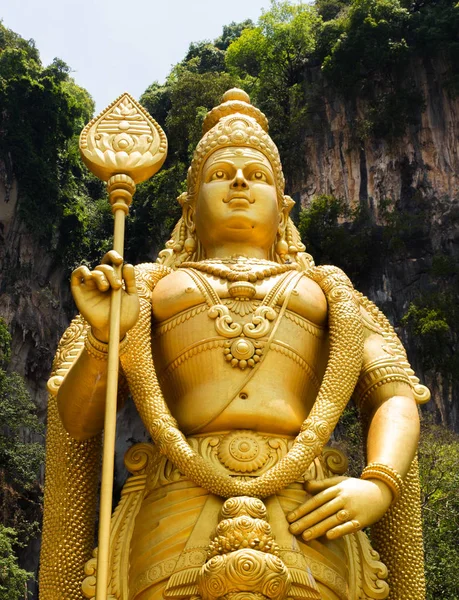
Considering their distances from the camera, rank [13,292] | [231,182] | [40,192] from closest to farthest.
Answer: [231,182] < [13,292] < [40,192]

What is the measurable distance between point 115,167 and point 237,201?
0.88 m

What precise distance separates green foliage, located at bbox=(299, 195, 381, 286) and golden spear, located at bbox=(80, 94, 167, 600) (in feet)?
57.7

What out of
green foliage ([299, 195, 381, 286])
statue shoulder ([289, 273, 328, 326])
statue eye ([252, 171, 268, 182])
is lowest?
statue shoulder ([289, 273, 328, 326])

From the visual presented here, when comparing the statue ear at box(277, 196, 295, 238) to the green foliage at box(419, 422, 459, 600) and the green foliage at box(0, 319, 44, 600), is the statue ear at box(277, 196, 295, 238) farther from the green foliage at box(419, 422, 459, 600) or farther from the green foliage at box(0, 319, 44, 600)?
the green foliage at box(0, 319, 44, 600)

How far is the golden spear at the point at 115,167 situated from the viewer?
334cm

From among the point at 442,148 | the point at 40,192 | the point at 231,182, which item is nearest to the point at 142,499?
the point at 231,182

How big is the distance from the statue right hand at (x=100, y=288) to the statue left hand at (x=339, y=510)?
1.12 metres

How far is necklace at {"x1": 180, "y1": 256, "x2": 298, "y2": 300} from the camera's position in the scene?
4.34 metres

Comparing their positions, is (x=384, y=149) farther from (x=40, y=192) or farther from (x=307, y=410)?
(x=307, y=410)

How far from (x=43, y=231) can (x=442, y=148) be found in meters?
10.5

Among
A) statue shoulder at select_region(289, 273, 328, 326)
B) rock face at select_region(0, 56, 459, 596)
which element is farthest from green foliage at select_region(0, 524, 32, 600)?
statue shoulder at select_region(289, 273, 328, 326)

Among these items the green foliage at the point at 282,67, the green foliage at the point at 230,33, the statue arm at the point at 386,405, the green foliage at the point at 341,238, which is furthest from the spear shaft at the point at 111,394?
the green foliage at the point at 230,33

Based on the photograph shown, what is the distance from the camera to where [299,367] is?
168 inches

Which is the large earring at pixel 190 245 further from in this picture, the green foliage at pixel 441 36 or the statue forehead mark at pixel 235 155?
Answer: the green foliage at pixel 441 36
